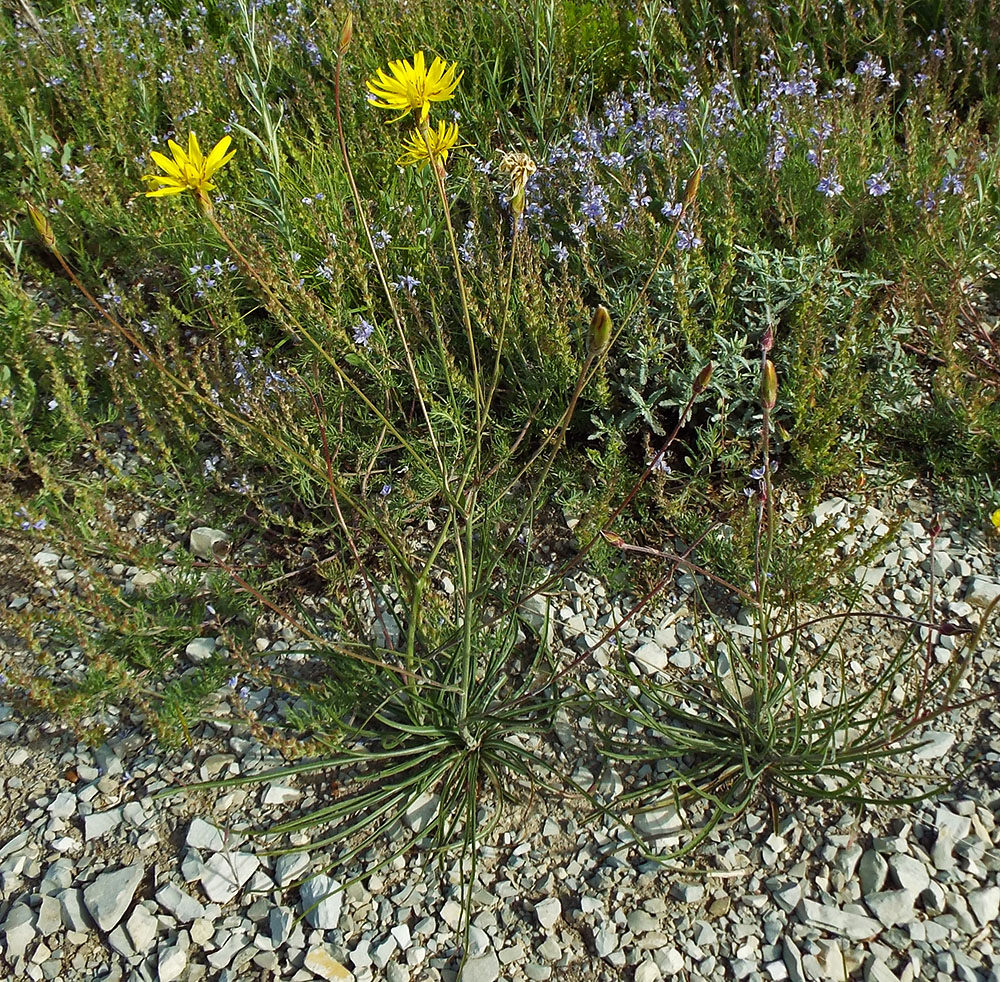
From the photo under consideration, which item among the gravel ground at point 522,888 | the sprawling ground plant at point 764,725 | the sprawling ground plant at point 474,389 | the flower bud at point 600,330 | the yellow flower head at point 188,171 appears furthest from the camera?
the sprawling ground plant at point 474,389

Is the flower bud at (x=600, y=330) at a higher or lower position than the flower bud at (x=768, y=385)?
higher

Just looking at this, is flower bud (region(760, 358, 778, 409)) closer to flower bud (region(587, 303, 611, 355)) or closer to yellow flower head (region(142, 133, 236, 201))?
flower bud (region(587, 303, 611, 355))

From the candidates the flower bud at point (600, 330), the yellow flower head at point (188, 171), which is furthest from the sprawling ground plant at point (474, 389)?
the flower bud at point (600, 330)

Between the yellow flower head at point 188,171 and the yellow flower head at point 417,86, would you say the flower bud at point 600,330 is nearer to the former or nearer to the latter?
the yellow flower head at point 417,86

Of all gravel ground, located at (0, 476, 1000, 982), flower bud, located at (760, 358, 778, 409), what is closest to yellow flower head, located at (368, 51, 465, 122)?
flower bud, located at (760, 358, 778, 409)

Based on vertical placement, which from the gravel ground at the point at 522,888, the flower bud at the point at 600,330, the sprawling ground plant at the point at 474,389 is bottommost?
the gravel ground at the point at 522,888

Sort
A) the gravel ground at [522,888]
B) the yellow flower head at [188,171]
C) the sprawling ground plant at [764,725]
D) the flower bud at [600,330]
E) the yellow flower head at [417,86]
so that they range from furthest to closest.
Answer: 1. the sprawling ground plant at [764,725]
2. the gravel ground at [522,888]
3. the yellow flower head at [417,86]
4. the yellow flower head at [188,171]
5. the flower bud at [600,330]

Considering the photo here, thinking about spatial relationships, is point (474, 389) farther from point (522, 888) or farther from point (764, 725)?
point (522, 888)

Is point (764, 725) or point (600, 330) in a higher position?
point (600, 330)

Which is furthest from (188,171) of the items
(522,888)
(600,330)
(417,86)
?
(522,888)

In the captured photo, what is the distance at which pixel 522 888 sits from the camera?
210cm

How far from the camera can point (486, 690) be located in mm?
2336

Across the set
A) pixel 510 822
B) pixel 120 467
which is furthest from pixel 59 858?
pixel 120 467

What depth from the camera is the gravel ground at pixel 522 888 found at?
77.0 inches
